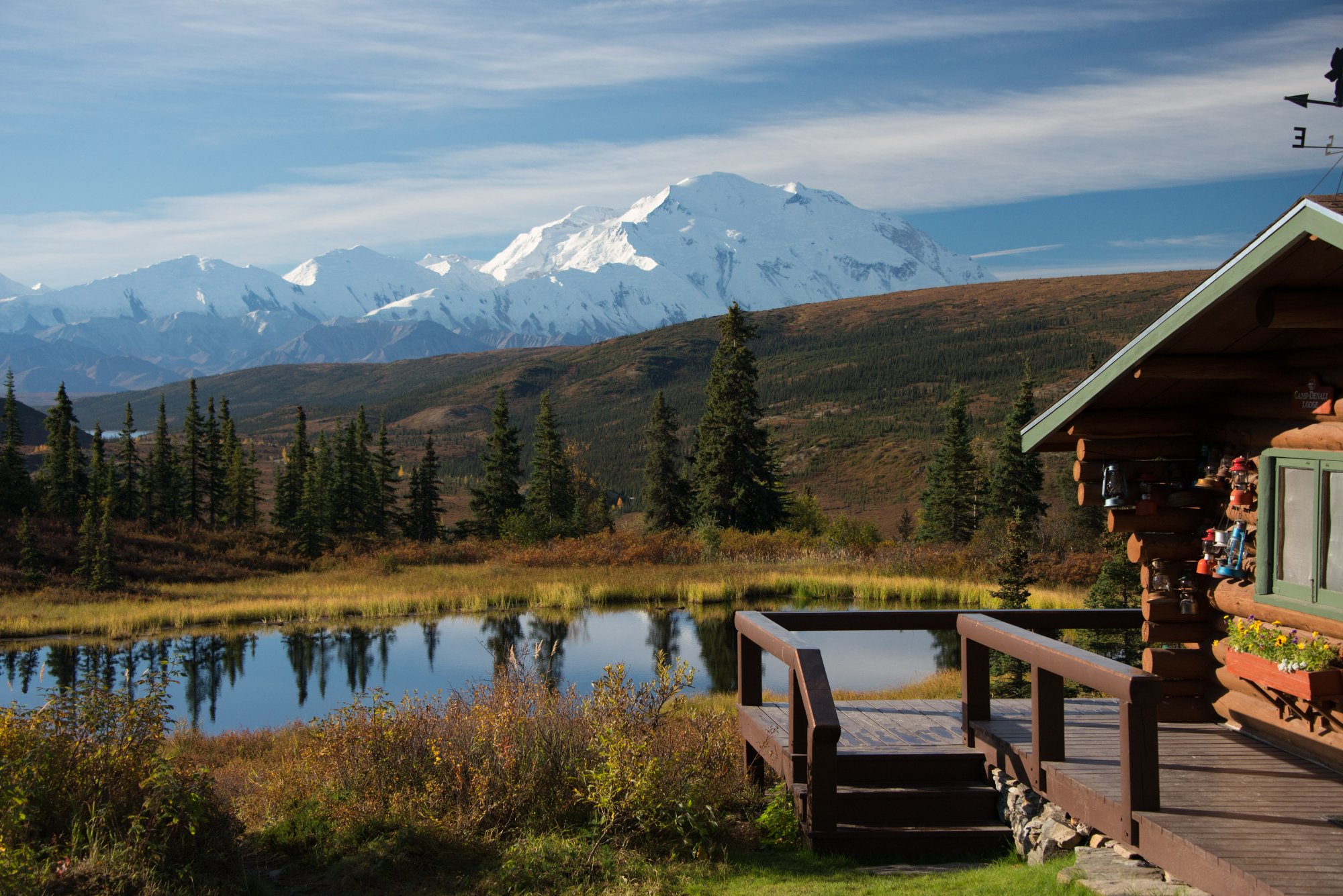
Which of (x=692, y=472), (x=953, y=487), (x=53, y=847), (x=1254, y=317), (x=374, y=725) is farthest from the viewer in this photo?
(x=692, y=472)

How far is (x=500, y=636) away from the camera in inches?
929

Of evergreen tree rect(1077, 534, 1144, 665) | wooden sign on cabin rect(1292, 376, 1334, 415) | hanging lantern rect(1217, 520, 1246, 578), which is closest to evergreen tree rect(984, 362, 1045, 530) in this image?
evergreen tree rect(1077, 534, 1144, 665)

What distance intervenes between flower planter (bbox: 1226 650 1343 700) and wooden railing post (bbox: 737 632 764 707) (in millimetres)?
3465

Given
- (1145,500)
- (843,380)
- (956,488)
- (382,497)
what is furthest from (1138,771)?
(843,380)

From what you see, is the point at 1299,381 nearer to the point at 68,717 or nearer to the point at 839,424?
the point at 68,717

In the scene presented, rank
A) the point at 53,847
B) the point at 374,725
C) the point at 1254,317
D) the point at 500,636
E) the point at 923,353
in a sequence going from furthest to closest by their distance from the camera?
the point at 923,353, the point at 500,636, the point at 374,725, the point at 1254,317, the point at 53,847

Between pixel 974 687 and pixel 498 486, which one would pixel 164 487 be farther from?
pixel 974 687

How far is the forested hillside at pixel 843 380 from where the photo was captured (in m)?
76.7

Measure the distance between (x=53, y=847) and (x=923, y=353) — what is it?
107699mm

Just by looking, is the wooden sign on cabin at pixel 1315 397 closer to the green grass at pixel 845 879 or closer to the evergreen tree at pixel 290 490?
the green grass at pixel 845 879

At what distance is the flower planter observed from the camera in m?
5.93

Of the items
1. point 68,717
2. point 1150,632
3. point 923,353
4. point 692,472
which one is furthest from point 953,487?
point 923,353

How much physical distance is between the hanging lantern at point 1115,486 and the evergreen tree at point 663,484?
32.2 meters

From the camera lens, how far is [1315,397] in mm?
6230
